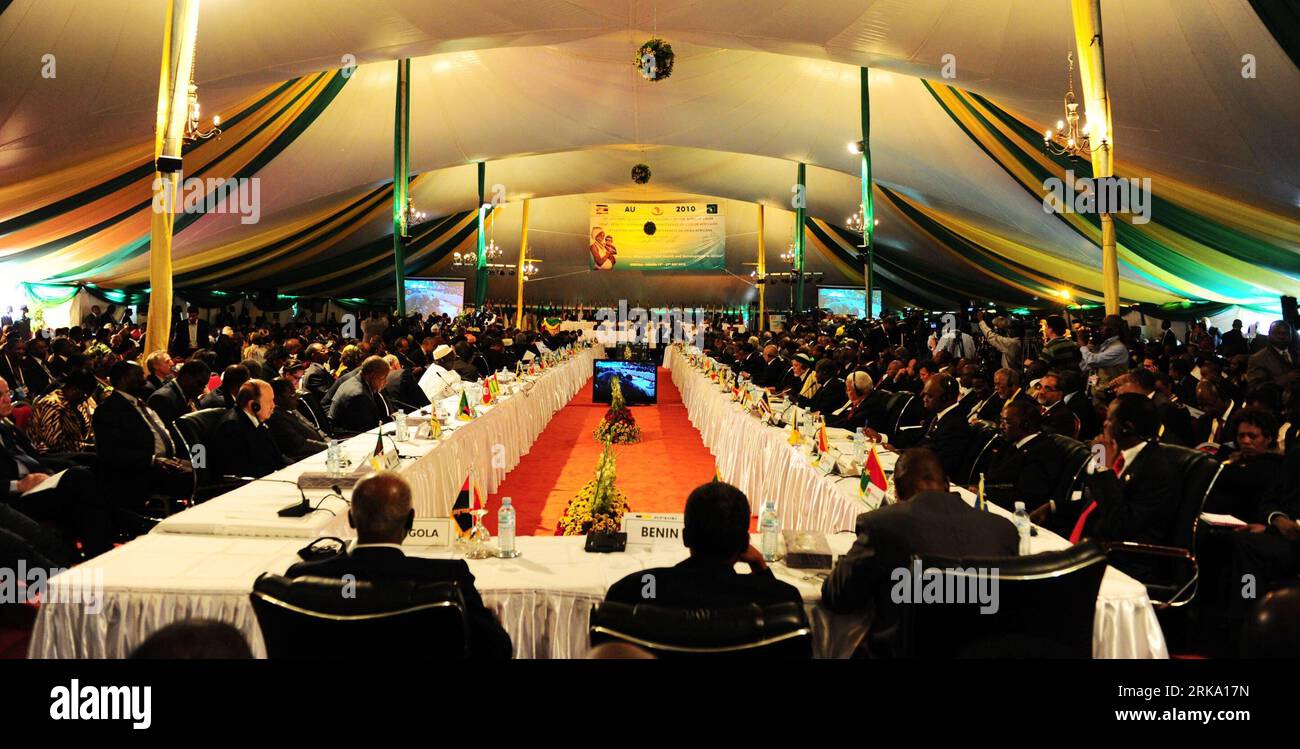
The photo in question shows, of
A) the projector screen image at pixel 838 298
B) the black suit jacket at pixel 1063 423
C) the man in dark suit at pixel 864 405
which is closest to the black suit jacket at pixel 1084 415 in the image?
the black suit jacket at pixel 1063 423

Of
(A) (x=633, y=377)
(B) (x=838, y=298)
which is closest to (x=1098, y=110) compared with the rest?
(A) (x=633, y=377)

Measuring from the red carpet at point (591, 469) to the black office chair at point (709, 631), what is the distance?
3.13 meters

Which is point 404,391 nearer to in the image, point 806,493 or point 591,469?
point 591,469

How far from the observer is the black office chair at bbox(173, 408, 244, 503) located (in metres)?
4.21

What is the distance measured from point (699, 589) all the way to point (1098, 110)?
6.66 m

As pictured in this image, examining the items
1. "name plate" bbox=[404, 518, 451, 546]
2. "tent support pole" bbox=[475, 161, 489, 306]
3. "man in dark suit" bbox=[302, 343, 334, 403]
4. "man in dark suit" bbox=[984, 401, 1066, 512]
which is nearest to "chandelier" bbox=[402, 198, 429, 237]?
"tent support pole" bbox=[475, 161, 489, 306]

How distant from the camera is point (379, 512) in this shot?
1.94 meters

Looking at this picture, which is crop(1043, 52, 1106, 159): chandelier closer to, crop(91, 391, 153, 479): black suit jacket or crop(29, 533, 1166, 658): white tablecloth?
crop(29, 533, 1166, 658): white tablecloth
